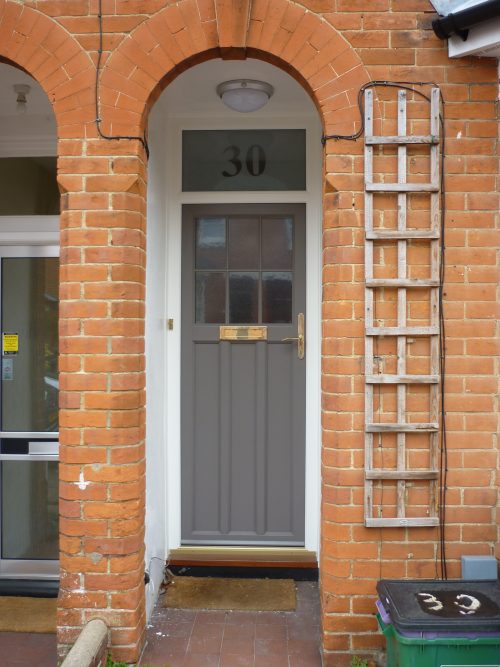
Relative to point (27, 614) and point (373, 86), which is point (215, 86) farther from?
point (27, 614)

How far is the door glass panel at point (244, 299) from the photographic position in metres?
4.37

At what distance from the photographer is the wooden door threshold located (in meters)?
4.23

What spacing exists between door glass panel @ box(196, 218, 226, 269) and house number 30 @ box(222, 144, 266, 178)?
36 centimetres

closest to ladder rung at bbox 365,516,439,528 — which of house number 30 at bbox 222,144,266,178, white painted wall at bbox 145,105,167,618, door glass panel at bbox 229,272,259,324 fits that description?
white painted wall at bbox 145,105,167,618

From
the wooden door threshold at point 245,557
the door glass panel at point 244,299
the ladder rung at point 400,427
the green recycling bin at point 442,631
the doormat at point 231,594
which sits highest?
the door glass panel at point 244,299

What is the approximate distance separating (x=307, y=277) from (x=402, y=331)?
4.26 feet

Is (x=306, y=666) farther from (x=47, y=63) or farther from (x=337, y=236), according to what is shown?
(x=47, y=63)

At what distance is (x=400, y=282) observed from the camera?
10.3 ft

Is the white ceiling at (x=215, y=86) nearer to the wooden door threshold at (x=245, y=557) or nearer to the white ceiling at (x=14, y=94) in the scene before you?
the white ceiling at (x=14, y=94)

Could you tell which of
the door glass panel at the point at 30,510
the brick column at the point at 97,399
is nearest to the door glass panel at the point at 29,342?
the door glass panel at the point at 30,510

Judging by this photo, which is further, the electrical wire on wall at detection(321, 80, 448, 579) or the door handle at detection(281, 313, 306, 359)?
the door handle at detection(281, 313, 306, 359)

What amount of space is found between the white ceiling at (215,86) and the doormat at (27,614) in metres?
3.40

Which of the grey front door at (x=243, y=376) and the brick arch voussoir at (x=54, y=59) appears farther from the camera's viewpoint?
the grey front door at (x=243, y=376)

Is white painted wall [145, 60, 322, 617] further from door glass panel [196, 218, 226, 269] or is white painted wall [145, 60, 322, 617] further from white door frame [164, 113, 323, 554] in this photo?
door glass panel [196, 218, 226, 269]
